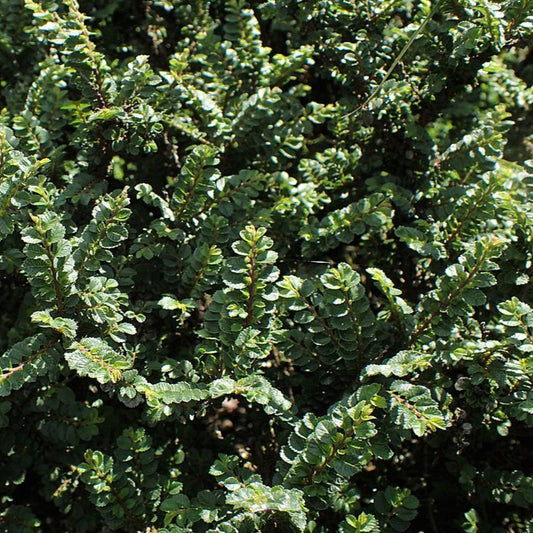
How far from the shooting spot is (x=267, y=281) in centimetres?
152

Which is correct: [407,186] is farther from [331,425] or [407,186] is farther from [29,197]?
[29,197]

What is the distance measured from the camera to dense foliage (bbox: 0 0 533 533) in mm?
1483

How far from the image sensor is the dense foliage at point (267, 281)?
4.87ft

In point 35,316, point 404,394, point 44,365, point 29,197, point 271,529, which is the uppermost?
point 29,197

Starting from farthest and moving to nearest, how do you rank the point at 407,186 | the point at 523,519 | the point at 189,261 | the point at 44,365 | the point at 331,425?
the point at 407,186, the point at 523,519, the point at 189,261, the point at 44,365, the point at 331,425

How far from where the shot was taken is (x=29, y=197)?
5.08 ft

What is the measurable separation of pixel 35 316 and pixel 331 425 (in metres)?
0.67

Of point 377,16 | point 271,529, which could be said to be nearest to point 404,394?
point 271,529

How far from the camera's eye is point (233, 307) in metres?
1.50

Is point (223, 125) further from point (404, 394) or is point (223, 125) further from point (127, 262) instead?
point (404, 394)

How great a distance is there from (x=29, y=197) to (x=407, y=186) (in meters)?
1.11

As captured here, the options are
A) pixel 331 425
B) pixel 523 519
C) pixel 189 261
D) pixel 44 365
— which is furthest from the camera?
pixel 523 519

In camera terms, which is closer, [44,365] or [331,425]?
[331,425]

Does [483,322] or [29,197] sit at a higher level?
[29,197]
